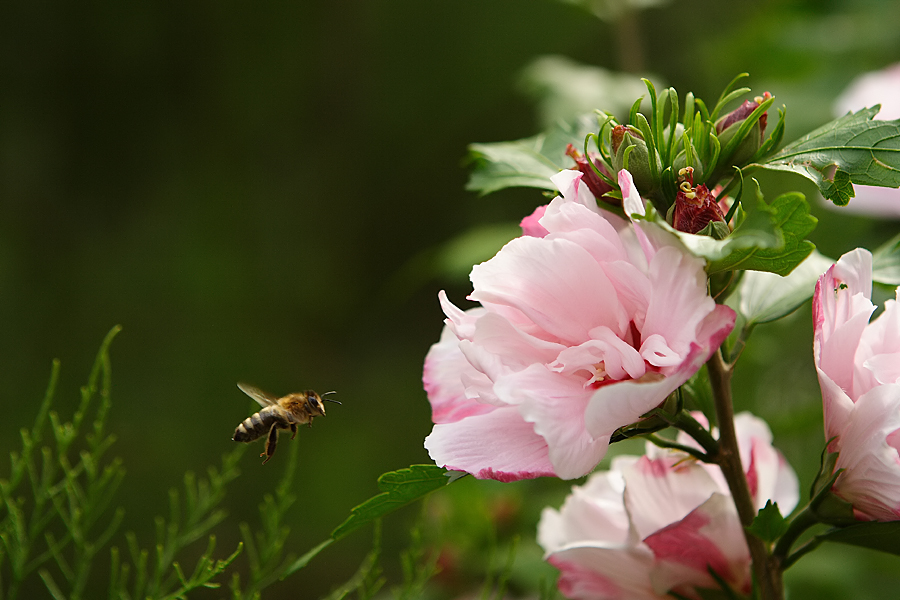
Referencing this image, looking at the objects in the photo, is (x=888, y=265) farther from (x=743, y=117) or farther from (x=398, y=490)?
(x=398, y=490)

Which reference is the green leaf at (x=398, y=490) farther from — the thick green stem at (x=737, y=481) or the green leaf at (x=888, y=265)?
the green leaf at (x=888, y=265)

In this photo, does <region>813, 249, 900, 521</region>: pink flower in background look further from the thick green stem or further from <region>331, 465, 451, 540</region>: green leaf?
<region>331, 465, 451, 540</region>: green leaf

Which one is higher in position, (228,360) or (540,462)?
(540,462)

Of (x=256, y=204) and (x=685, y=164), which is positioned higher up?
(x=685, y=164)

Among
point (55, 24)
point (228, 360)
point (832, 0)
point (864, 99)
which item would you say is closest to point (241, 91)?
point (55, 24)

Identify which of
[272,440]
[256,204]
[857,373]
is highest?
[857,373]

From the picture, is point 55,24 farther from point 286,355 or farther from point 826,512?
point 826,512

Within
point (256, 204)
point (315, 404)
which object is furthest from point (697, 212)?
point (256, 204)

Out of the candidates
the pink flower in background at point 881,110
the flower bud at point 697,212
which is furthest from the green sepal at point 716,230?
the pink flower in background at point 881,110
